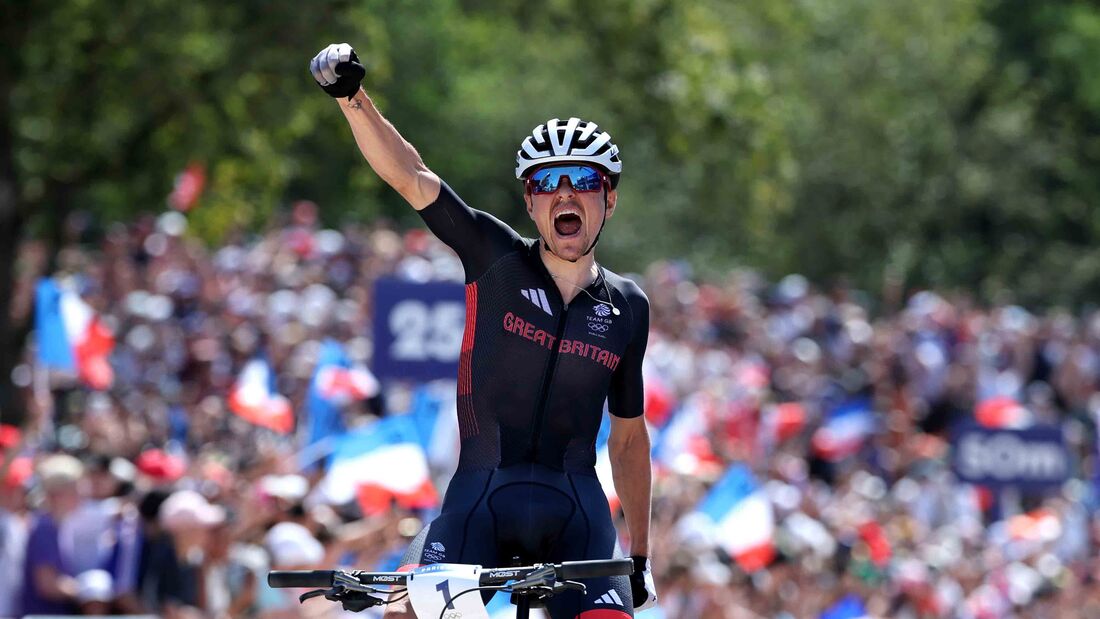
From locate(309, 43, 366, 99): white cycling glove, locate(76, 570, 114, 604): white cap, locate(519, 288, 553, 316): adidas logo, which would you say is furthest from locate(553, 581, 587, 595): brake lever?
A: locate(76, 570, 114, 604): white cap

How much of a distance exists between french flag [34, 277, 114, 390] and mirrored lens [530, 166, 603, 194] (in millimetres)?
7289

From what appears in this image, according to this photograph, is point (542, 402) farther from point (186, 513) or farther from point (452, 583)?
point (186, 513)

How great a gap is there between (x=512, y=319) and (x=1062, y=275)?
31.8 metres

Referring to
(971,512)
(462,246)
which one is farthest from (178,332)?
(462,246)

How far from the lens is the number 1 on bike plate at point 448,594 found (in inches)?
240

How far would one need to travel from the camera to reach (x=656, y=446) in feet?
52.7

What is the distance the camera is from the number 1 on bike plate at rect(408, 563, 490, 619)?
610cm

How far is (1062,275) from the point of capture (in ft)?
122

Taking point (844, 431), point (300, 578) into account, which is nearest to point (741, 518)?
point (844, 431)

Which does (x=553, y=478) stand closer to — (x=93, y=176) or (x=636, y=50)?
(x=93, y=176)

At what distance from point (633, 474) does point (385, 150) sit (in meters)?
1.60

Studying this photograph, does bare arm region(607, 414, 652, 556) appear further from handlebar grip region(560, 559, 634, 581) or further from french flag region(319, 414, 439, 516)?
french flag region(319, 414, 439, 516)

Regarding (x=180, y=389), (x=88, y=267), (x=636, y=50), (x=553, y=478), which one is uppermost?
(x=636, y=50)

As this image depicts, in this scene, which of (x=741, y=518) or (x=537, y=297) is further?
(x=741, y=518)
